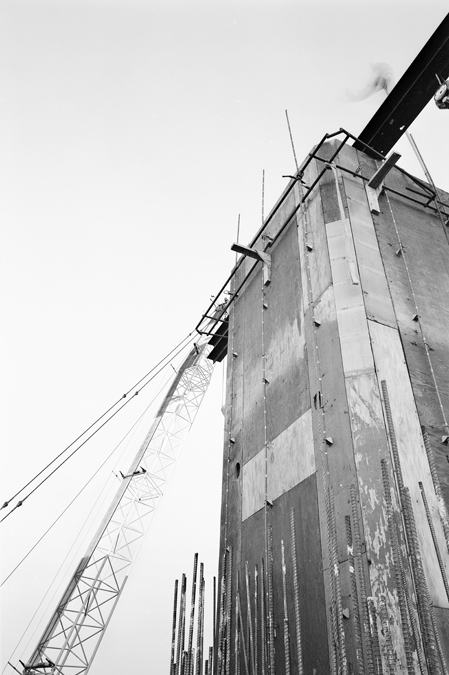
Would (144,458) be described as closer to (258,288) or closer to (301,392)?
(258,288)

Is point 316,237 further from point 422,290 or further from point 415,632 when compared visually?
point 415,632

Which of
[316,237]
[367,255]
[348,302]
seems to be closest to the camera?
[348,302]

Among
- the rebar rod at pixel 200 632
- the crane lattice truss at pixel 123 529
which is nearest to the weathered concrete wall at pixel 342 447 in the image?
the rebar rod at pixel 200 632

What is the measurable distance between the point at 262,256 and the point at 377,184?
3060mm

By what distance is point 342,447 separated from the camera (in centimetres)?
684

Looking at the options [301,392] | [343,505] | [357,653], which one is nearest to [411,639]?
[357,653]

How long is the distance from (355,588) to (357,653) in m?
0.61

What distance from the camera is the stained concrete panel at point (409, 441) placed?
19.0 feet

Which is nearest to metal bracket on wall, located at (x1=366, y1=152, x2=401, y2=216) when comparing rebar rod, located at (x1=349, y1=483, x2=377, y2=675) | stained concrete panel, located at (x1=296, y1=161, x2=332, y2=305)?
stained concrete panel, located at (x1=296, y1=161, x2=332, y2=305)

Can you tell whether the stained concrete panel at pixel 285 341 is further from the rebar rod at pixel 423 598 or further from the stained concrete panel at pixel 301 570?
the rebar rod at pixel 423 598

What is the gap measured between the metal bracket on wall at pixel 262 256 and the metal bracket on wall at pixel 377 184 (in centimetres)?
280

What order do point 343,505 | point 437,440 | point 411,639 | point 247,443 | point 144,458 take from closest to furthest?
point 411,639 < point 343,505 < point 437,440 < point 247,443 < point 144,458

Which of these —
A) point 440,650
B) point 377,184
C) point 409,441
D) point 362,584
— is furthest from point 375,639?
point 377,184

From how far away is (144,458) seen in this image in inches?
1519
